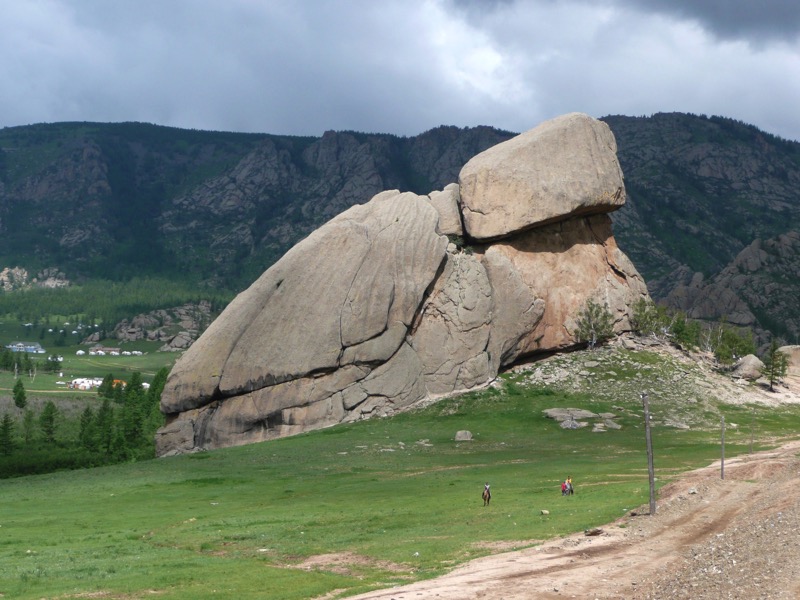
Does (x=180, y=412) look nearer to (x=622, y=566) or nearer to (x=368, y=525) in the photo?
(x=368, y=525)

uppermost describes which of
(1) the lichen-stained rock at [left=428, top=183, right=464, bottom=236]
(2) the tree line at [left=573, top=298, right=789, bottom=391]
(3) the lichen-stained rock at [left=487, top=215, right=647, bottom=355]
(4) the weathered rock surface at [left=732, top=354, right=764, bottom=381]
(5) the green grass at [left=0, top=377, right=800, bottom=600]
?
(1) the lichen-stained rock at [left=428, top=183, right=464, bottom=236]

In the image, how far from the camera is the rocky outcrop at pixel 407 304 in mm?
105000

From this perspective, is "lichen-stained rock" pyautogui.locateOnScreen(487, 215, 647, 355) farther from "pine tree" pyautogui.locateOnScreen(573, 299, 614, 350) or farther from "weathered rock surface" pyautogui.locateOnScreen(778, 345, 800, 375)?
"weathered rock surface" pyautogui.locateOnScreen(778, 345, 800, 375)

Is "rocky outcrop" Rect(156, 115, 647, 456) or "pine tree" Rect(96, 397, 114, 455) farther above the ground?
"rocky outcrop" Rect(156, 115, 647, 456)

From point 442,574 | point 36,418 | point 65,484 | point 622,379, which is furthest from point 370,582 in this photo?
point 36,418

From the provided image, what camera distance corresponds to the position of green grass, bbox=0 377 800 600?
3925 centimetres

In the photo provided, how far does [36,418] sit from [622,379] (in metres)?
125

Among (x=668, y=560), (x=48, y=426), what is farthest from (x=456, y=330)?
(x=668, y=560)

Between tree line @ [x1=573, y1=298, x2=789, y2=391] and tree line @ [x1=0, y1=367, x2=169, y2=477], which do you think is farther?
tree line @ [x1=573, y1=298, x2=789, y2=391]

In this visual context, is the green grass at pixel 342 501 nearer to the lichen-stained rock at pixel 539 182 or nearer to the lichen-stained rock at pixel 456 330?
the lichen-stained rock at pixel 456 330

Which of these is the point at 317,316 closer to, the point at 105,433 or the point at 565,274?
the point at 565,274

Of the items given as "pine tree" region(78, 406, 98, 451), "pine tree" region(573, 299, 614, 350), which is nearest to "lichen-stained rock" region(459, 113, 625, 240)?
"pine tree" region(573, 299, 614, 350)

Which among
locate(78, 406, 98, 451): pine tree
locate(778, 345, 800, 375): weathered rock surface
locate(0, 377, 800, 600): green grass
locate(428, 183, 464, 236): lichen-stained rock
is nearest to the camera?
locate(0, 377, 800, 600): green grass

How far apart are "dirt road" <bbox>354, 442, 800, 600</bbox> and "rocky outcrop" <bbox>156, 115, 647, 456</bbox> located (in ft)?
200
